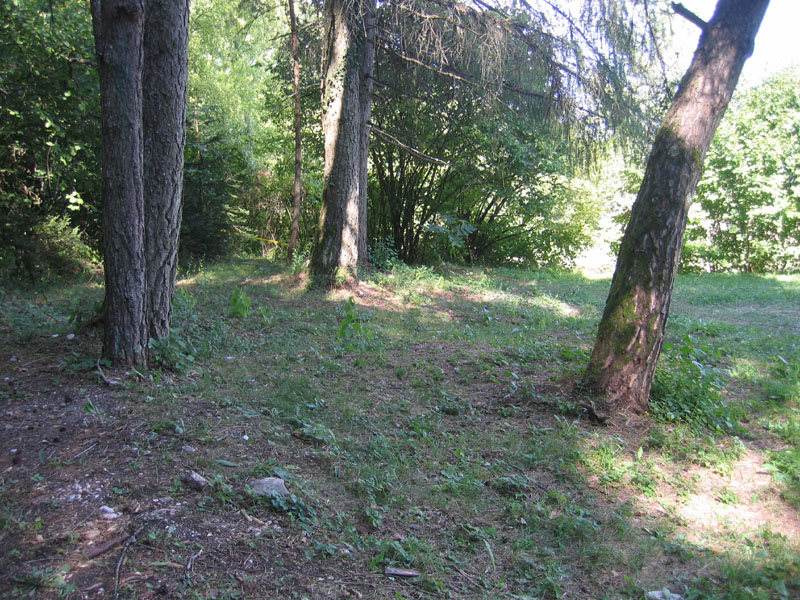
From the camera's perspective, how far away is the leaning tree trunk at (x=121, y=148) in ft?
13.4

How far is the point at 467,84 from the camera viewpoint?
9805mm

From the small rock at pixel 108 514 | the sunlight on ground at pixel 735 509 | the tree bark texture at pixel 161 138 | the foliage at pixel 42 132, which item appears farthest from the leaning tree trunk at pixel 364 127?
the small rock at pixel 108 514

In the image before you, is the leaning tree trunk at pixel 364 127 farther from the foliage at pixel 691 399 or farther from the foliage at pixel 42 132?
the foliage at pixel 691 399

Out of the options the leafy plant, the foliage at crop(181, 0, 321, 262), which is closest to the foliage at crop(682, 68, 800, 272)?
the foliage at crop(181, 0, 321, 262)

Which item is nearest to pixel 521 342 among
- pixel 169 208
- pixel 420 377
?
pixel 420 377

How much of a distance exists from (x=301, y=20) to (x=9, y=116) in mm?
5550

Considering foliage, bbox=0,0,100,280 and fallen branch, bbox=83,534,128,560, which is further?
foliage, bbox=0,0,100,280

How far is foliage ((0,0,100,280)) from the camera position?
7.43 m

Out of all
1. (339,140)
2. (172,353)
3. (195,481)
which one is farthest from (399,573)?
(339,140)

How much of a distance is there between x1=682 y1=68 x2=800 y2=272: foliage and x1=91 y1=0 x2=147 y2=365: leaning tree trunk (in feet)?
52.1

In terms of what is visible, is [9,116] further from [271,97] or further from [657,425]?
[657,425]

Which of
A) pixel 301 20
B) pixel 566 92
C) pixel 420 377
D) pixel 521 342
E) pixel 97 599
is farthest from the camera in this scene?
pixel 301 20

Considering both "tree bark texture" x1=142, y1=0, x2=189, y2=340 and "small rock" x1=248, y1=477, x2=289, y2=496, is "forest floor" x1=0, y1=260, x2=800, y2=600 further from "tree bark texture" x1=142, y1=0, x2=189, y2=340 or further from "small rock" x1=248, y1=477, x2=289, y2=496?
"tree bark texture" x1=142, y1=0, x2=189, y2=340

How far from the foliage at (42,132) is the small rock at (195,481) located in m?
5.92
